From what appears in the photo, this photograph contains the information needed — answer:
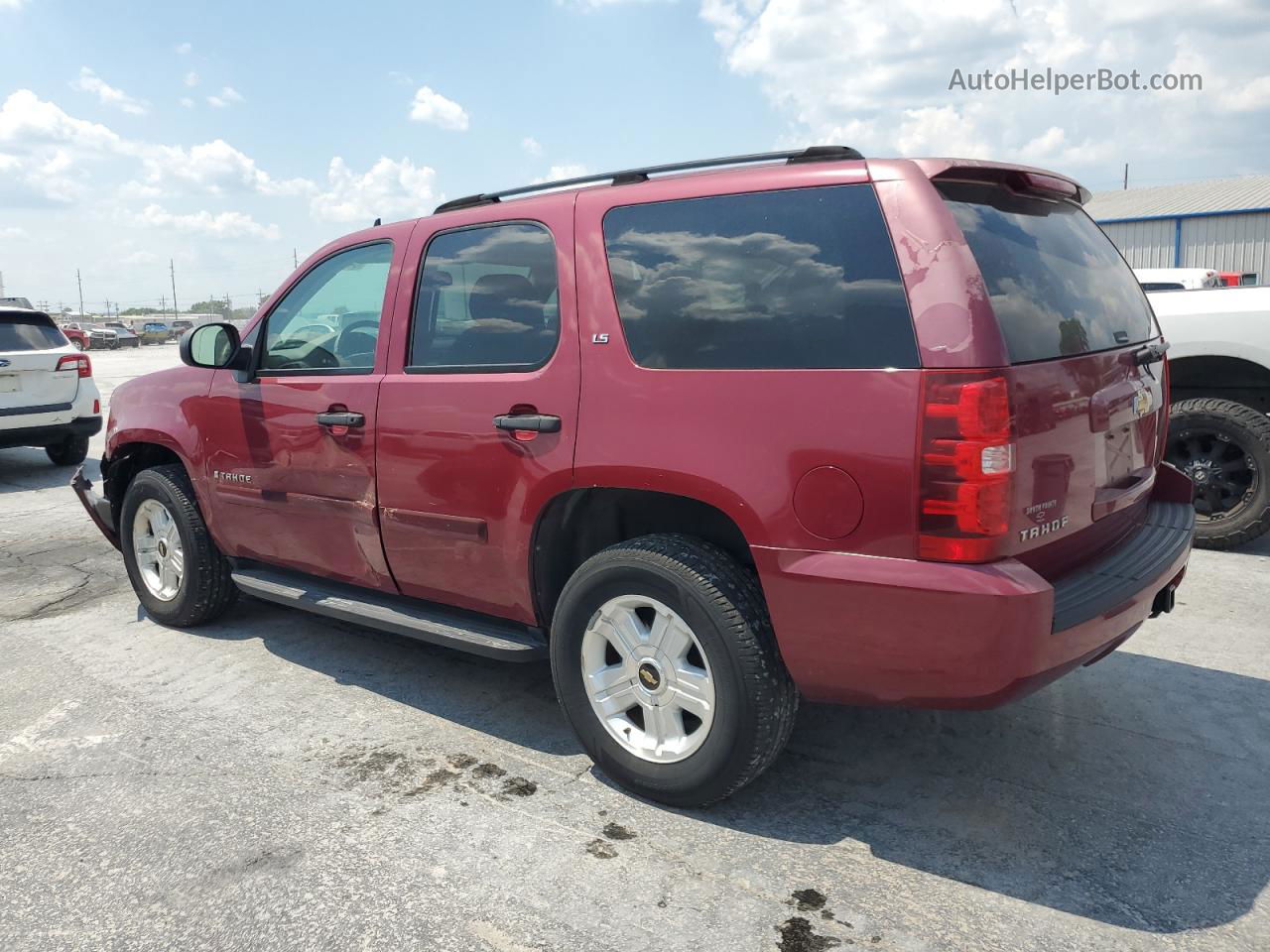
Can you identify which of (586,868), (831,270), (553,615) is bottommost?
(586,868)

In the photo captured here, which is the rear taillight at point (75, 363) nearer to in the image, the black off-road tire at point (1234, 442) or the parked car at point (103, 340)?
the black off-road tire at point (1234, 442)

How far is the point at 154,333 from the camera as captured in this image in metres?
54.4

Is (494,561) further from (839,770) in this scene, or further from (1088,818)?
(1088,818)

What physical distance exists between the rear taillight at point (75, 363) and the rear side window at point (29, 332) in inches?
8.3

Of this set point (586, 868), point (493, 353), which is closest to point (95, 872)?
point (586, 868)

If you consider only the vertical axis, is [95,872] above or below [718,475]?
below

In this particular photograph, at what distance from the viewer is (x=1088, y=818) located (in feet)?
9.86

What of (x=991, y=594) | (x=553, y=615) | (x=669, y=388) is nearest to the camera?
(x=991, y=594)

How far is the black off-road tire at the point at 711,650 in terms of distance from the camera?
285cm

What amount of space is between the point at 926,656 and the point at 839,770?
930mm

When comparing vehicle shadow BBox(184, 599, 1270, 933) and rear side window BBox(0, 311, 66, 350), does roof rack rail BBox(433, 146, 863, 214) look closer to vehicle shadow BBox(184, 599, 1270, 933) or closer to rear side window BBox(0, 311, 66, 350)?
vehicle shadow BBox(184, 599, 1270, 933)

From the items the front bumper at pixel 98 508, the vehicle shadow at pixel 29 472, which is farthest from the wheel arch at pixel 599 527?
the vehicle shadow at pixel 29 472

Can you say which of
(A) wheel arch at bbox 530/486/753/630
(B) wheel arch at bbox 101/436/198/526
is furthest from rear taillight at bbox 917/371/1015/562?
(B) wheel arch at bbox 101/436/198/526

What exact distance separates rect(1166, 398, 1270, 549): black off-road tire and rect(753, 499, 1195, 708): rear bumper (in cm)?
353
